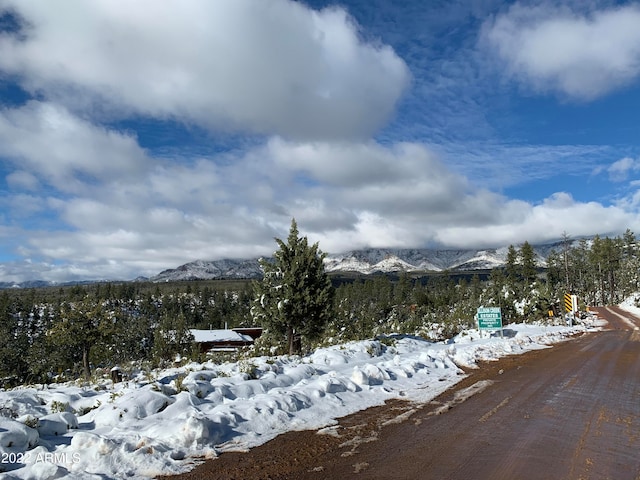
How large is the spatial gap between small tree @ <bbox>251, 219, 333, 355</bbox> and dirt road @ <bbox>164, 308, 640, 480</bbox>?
9.35 m

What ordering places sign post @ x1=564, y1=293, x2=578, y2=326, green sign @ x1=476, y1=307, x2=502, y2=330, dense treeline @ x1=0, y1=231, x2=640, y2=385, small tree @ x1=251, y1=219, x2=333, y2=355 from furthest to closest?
sign post @ x1=564, y1=293, x2=578, y2=326 → dense treeline @ x1=0, y1=231, x2=640, y2=385 → green sign @ x1=476, y1=307, x2=502, y2=330 → small tree @ x1=251, y1=219, x2=333, y2=355

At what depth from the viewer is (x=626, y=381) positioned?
11.5m

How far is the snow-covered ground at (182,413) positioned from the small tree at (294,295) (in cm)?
574

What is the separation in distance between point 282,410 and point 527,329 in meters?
25.5

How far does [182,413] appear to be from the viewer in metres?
7.55

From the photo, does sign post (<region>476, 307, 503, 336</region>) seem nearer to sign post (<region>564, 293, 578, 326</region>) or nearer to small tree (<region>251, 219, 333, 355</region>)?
small tree (<region>251, 219, 333, 355</region>)

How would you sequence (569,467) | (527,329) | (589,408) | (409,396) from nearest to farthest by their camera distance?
(569,467), (589,408), (409,396), (527,329)

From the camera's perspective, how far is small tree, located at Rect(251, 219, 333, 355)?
19219 mm

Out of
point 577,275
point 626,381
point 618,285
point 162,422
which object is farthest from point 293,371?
point 577,275

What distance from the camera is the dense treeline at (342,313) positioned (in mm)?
25484

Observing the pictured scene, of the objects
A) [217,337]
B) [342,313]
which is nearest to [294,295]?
[342,313]

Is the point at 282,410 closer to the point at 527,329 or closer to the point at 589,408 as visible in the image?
the point at 589,408

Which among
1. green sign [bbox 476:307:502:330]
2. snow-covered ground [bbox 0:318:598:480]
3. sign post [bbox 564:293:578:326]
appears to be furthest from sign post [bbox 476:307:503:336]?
sign post [bbox 564:293:578:326]

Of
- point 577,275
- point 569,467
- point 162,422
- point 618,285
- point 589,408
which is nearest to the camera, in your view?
point 569,467
